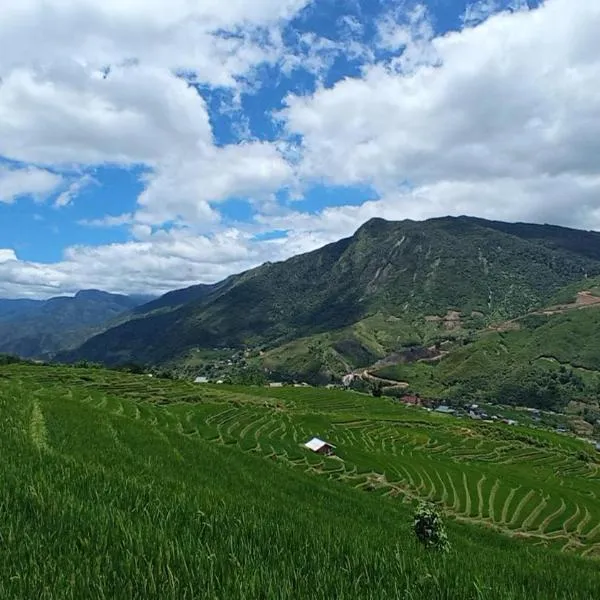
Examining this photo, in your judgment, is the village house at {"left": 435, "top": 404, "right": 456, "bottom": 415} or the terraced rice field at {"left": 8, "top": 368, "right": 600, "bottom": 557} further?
the village house at {"left": 435, "top": 404, "right": 456, "bottom": 415}

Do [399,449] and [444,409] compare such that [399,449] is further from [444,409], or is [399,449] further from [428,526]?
[444,409]

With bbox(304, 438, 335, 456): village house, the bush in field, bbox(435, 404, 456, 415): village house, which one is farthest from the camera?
bbox(435, 404, 456, 415): village house

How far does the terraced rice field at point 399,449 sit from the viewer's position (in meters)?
44.0

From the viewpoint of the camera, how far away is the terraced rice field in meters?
44.0

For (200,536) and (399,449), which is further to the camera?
(399,449)

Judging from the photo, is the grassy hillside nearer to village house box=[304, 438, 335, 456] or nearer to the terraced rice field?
the terraced rice field

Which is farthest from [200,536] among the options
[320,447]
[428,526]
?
[320,447]

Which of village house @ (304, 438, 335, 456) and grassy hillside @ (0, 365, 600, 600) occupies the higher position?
grassy hillside @ (0, 365, 600, 600)

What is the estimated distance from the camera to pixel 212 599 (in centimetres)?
317

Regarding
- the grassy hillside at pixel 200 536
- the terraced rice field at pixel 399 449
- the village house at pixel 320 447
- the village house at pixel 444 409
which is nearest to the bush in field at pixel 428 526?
the grassy hillside at pixel 200 536

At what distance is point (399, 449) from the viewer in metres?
76.5

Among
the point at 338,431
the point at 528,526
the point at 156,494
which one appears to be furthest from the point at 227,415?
the point at 156,494

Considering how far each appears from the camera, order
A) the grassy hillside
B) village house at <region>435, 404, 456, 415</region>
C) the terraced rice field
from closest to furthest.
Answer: the grassy hillside
the terraced rice field
village house at <region>435, 404, 456, 415</region>

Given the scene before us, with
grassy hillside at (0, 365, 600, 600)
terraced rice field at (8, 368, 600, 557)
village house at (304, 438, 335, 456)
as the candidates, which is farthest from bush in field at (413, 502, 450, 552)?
village house at (304, 438, 335, 456)
